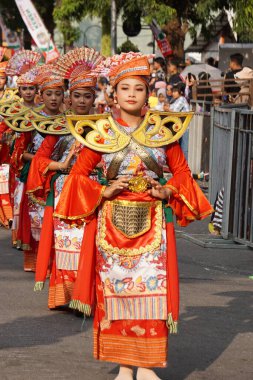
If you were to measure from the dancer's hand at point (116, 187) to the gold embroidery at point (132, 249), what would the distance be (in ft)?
0.32

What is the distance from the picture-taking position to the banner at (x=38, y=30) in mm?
30298

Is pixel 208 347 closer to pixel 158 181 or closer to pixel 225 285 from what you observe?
pixel 158 181

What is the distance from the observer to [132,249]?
6805 mm

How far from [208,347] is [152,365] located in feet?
4.21

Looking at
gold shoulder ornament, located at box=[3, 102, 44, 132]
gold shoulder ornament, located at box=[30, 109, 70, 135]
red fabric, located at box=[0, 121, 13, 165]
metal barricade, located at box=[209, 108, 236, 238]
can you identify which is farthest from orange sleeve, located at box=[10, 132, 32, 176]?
metal barricade, located at box=[209, 108, 236, 238]

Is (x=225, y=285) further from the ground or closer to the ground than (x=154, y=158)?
closer to the ground

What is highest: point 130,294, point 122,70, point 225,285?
point 122,70

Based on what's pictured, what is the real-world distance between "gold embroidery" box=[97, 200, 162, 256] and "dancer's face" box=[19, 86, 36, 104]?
5719 millimetres

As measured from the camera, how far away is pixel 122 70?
22.5 feet

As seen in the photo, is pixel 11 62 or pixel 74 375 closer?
pixel 74 375

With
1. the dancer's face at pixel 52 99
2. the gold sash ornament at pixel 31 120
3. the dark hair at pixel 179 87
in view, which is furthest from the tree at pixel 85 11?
the dancer's face at pixel 52 99

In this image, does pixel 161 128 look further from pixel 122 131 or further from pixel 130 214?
pixel 130 214

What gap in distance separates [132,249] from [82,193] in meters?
0.43

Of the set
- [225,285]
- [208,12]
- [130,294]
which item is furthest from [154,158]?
[208,12]
